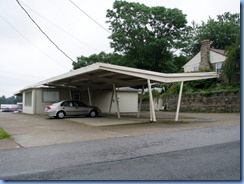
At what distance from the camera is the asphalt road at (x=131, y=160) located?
5.63m

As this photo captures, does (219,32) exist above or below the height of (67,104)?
above

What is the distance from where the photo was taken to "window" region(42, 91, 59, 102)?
1086 inches

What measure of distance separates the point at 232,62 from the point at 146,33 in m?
15.7

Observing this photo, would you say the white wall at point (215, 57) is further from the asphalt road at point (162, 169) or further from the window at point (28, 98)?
the asphalt road at point (162, 169)

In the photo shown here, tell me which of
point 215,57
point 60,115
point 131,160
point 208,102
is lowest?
point 131,160

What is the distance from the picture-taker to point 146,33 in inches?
1398

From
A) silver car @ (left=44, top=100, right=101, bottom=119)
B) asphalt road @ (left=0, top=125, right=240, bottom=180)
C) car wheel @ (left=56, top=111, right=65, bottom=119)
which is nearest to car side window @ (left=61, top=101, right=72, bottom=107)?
silver car @ (left=44, top=100, right=101, bottom=119)

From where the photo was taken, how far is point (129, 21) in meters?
35.5

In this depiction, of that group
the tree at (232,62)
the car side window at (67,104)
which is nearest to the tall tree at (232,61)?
the tree at (232,62)

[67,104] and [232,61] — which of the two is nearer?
[67,104]

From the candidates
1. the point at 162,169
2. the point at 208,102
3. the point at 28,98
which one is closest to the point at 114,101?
the point at 28,98

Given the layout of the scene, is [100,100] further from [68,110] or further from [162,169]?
[162,169]

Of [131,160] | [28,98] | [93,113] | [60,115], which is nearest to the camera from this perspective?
[131,160]

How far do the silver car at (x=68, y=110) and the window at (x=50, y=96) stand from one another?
21.2 feet
